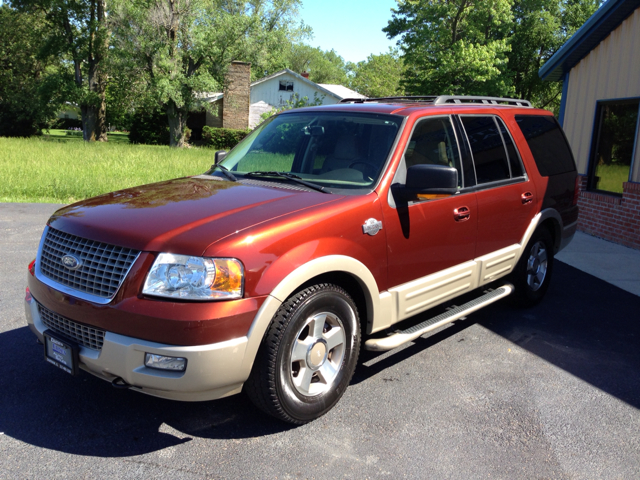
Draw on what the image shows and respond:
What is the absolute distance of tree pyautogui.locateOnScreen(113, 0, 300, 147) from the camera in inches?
1441

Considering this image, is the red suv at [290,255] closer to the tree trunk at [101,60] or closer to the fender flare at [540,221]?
the fender flare at [540,221]

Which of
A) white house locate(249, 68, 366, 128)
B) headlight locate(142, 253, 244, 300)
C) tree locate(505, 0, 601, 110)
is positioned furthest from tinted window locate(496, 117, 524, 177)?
white house locate(249, 68, 366, 128)

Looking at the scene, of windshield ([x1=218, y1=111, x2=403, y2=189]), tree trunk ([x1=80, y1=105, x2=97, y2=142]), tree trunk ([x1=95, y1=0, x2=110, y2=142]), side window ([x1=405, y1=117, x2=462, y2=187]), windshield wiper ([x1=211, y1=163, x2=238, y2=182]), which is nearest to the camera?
windshield ([x1=218, y1=111, x2=403, y2=189])

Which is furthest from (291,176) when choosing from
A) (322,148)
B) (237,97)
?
(237,97)

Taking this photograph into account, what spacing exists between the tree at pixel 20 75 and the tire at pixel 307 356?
4477 centimetres

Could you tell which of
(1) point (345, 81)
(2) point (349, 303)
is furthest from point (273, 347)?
(1) point (345, 81)

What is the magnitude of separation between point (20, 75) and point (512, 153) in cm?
5485

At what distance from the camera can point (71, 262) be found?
128 inches

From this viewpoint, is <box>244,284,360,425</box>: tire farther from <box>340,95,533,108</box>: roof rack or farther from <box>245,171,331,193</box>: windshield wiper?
<box>340,95,533,108</box>: roof rack

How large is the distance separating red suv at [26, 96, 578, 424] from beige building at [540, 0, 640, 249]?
18.1 ft

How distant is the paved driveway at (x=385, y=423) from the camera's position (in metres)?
3.11

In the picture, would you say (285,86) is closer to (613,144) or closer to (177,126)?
(177,126)

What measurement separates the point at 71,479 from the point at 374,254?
2.15 m

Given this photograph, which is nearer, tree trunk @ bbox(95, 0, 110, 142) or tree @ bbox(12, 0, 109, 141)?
tree @ bbox(12, 0, 109, 141)
